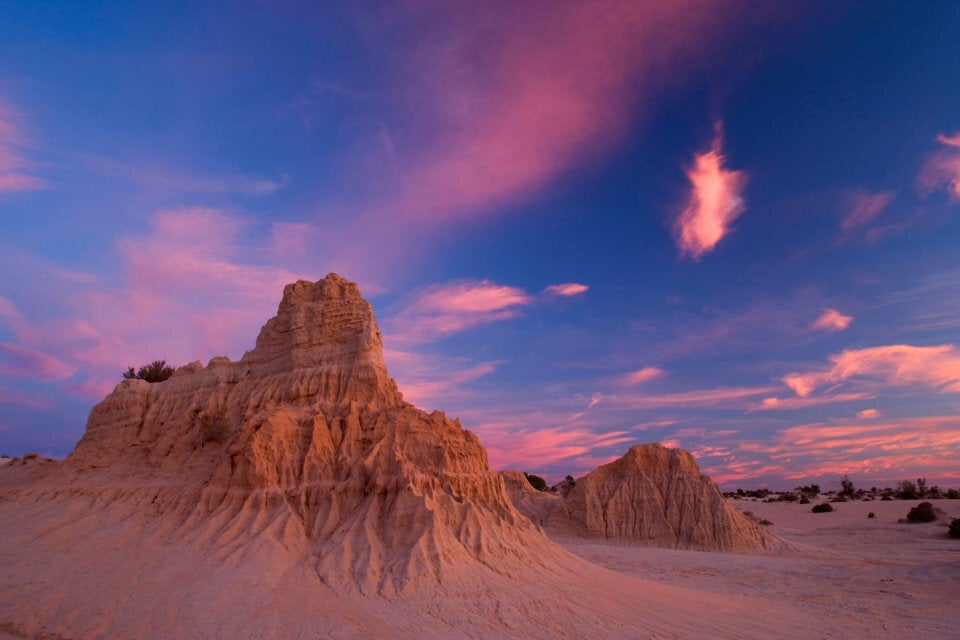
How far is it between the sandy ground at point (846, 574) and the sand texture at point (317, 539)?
0.27m

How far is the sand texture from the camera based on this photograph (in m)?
19.2

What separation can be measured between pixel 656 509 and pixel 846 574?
15.7 m

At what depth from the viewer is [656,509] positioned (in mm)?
45188

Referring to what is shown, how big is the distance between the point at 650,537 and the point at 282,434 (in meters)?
31.6

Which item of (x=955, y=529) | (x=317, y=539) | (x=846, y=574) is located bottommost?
(x=846, y=574)

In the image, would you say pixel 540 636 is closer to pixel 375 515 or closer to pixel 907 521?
pixel 375 515

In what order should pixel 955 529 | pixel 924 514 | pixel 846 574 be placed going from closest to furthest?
pixel 846 574 → pixel 955 529 → pixel 924 514

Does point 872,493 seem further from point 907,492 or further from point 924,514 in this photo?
point 924,514

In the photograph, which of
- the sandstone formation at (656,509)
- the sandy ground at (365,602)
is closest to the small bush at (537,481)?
the sandstone formation at (656,509)

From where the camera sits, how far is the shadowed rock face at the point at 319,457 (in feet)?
74.4

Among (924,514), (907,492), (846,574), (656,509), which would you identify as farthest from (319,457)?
(907,492)

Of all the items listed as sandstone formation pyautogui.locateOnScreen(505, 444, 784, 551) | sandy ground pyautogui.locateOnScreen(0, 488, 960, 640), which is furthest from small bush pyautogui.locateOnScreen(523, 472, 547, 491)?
sandy ground pyautogui.locateOnScreen(0, 488, 960, 640)

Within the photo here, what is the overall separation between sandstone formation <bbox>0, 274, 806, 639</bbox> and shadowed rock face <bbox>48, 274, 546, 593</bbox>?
89 mm

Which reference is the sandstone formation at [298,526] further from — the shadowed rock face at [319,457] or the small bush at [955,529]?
the small bush at [955,529]
